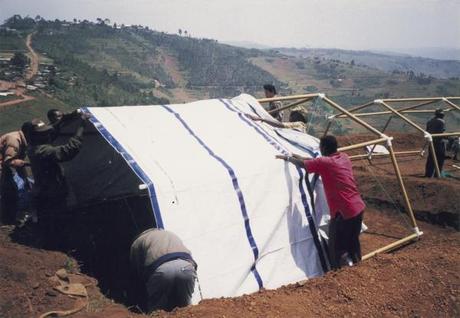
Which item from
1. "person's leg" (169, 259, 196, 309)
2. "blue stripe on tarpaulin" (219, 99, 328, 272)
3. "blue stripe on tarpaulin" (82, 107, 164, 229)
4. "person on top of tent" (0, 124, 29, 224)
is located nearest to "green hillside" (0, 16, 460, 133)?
"person on top of tent" (0, 124, 29, 224)

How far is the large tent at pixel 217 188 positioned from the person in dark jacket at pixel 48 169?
55cm

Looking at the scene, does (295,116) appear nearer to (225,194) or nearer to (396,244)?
(396,244)

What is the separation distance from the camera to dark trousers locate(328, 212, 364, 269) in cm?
604

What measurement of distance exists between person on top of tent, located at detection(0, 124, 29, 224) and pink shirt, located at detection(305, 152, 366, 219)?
4813 millimetres

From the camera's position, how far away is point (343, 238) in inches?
241

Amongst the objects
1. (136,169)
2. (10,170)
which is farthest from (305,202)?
(10,170)

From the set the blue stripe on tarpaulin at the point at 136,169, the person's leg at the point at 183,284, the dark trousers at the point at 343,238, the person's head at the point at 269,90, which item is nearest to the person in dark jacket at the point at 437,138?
the person's head at the point at 269,90

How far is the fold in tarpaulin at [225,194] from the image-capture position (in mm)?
5414

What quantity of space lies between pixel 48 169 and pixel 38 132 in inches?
22.5

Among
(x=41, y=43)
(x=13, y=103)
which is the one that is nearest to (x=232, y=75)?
(x=41, y=43)

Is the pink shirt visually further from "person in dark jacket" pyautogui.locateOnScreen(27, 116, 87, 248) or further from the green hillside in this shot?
the green hillside

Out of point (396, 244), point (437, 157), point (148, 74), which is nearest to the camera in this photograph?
point (396, 244)

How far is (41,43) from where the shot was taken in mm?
76062

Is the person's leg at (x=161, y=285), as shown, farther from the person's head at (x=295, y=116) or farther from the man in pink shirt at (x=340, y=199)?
the person's head at (x=295, y=116)
